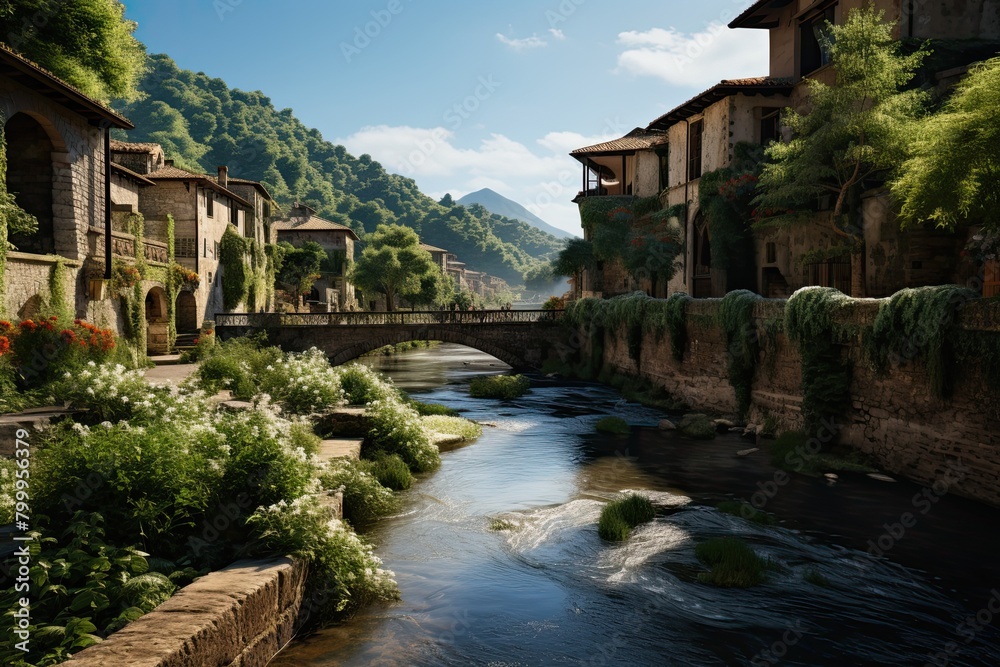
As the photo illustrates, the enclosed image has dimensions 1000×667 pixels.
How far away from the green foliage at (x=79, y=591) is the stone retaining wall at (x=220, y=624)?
26 cm

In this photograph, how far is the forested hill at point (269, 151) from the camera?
345 feet

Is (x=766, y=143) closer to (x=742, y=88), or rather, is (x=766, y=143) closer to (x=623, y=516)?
(x=742, y=88)

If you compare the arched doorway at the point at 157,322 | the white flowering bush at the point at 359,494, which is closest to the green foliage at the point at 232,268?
the arched doorway at the point at 157,322

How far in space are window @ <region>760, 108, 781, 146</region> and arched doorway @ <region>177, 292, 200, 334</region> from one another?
2873 centimetres

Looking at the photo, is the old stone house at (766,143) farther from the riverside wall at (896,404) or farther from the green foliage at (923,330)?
the green foliage at (923,330)

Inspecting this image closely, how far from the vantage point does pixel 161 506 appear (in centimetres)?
700

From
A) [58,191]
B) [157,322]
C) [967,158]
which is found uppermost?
[58,191]

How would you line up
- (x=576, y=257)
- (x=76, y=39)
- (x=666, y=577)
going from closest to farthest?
(x=666, y=577), (x=76, y=39), (x=576, y=257)

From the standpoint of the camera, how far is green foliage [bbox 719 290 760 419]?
21078 millimetres

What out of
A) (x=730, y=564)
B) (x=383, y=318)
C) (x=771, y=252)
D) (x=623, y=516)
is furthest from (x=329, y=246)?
(x=730, y=564)

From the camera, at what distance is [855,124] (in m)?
21.4

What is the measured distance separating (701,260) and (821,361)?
18685 mm

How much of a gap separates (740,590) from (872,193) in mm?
17908

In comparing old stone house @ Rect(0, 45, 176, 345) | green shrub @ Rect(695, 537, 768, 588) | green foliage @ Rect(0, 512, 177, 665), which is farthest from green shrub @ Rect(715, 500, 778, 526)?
old stone house @ Rect(0, 45, 176, 345)
